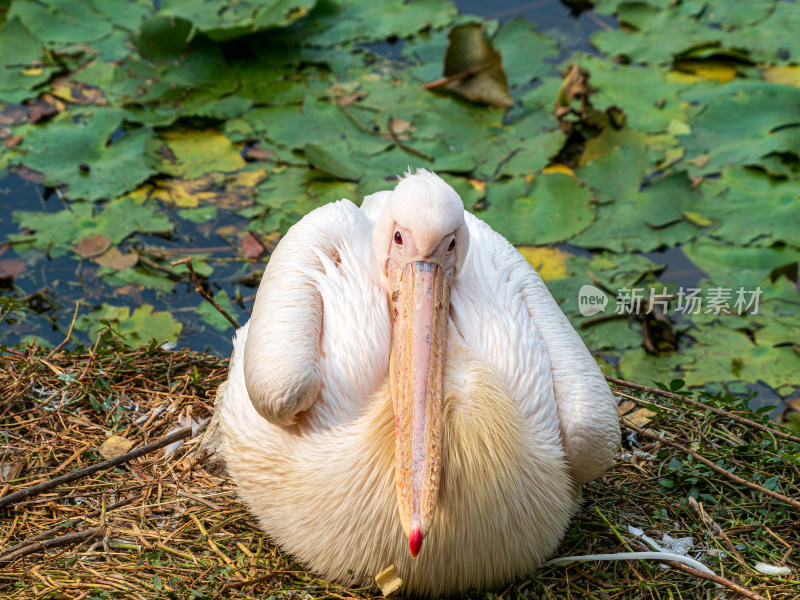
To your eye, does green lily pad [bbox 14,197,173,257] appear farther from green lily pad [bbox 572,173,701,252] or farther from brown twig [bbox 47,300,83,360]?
green lily pad [bbox 572,173,701,252]

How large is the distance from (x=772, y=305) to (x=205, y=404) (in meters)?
3.05

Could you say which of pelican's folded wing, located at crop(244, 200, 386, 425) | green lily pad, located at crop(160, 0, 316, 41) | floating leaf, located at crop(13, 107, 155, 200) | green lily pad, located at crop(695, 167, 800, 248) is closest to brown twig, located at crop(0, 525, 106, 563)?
pelican's folded wing, located at crop(244, 200, 386, 425)

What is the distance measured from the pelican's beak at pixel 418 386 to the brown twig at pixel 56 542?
1.23 meters

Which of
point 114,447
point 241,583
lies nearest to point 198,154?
point 114,447

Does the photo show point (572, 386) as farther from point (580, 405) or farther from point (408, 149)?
point (408, 149)

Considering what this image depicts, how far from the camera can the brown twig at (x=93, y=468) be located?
315 centimetres

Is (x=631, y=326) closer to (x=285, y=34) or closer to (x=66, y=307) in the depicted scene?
(x=66, y=307)

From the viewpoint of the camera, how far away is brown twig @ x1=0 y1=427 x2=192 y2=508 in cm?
315

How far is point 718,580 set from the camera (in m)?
2.89

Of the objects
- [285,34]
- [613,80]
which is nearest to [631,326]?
[613,80]

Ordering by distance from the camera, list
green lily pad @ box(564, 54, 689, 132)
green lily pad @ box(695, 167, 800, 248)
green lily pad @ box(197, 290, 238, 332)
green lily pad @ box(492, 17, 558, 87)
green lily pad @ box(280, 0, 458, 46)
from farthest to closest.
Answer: green lily pad @ box(280, 0, 458, 46) < green lily pad @ box(492, 17, 558, 87) < green lily pad @ box(564, 54, 689, 132) < green lily pad @ box(695, 167, 800, 248) < green lily pad @ box(197, 290, 238, 332)

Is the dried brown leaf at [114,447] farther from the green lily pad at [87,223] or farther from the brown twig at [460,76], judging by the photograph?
the brown twig at [460,76]

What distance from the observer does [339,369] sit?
2.88m

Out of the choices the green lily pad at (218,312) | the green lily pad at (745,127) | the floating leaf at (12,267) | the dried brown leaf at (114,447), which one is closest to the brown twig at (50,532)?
the dried brown leaf at (114,447)
